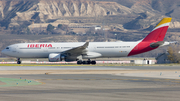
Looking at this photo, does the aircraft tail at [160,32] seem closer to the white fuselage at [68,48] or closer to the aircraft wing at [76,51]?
the white fuselage at [68,48]

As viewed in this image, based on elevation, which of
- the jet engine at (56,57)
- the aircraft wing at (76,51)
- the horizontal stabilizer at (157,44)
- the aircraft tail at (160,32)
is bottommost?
the jet engine at (56,57)

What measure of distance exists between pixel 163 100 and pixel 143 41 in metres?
44.7

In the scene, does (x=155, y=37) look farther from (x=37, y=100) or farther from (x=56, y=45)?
(x=37, y=100)

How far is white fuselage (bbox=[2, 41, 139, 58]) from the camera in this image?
6000 cm

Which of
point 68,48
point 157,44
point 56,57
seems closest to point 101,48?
point 68,48

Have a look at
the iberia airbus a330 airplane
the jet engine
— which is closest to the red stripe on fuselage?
the iberia airbus a330 airplane

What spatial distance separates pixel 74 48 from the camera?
57.5 meters

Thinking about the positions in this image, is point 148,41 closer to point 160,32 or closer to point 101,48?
point 160,32

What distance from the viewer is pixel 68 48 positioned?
60.9 meters

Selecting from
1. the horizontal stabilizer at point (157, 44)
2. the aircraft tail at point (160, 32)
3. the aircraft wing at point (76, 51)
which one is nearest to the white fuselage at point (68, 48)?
the aircraft wing at point (76, 51)

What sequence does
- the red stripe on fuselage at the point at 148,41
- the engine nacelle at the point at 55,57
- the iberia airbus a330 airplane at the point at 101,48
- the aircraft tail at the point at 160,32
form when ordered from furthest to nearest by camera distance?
1. the aircraft tail at the point at 160,32
2. the red stripe on fuselage at the point at 148,41
3. the iberia airbus a330 airplane at the point at 101,48
4. the engine nacelle at the point at 55,57

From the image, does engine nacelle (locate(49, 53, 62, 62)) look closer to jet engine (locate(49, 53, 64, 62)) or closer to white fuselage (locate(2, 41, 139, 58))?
jet engine (locate(49, 53, 64, 62))

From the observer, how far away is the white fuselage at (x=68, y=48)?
6000 centimetres

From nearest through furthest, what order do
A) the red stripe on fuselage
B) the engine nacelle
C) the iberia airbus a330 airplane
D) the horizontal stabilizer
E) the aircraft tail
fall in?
the engine nacelle
the horizontal stabilizer
the iberia airbus a330 airplane
the red stripe on fuselage
the aircraft tail
